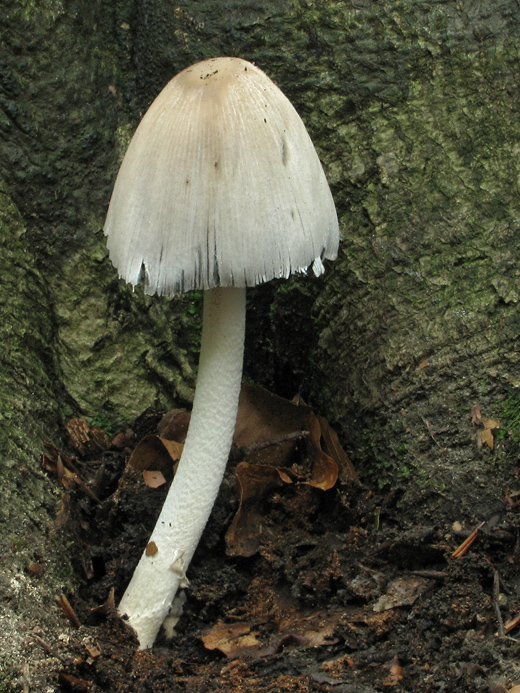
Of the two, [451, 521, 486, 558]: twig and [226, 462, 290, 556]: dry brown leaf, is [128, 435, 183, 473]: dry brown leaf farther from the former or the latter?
[451, 521, 486, 558]: twig

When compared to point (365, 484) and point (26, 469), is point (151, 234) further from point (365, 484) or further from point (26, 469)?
point (365, 484)

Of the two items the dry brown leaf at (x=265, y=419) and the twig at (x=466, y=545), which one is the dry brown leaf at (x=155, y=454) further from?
the twig at (x=466, y=545)

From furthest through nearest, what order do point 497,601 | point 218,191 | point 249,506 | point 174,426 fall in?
point 174,426 < point 249,506 < point 497,601 < point 218,191

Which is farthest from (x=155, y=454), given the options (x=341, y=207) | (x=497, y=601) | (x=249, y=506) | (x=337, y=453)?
(x=497, y=601)

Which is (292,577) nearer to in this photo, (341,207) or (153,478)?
(153,478)

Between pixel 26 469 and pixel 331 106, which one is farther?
pixel 331 106

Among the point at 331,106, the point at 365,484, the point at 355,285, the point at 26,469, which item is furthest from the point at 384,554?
the point at 331,106

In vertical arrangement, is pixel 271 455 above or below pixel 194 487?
below
